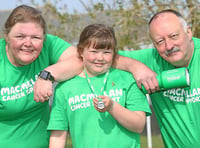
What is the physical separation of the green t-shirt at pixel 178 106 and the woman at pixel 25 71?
74 centimetres

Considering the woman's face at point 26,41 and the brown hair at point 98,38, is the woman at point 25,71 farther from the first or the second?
the brown hair at point 98,38

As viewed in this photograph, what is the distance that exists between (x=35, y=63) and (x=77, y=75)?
0.56 meters

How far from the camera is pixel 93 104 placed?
3826 mm

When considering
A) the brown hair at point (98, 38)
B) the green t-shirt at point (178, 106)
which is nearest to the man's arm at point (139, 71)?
the brown hair at point (98, 38)

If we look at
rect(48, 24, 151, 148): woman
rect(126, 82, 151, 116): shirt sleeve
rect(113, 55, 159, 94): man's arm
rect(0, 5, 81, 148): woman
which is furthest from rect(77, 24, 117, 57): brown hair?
rect(126, 82, 151, 116): shirt sleeve

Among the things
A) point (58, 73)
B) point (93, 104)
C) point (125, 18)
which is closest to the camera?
point (93, 104)

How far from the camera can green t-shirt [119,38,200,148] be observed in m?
4.07

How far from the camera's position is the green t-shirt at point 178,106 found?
160 inches

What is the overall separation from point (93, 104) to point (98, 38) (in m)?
0.57

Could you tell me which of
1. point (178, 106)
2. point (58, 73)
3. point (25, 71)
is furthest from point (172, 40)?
point (25, 71)

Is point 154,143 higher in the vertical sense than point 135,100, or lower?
lower

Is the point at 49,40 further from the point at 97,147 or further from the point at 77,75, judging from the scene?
the point at 97,147

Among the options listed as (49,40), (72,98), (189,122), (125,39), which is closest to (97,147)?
(72,98)

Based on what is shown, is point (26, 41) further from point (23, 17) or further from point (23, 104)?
point (23, 104)
